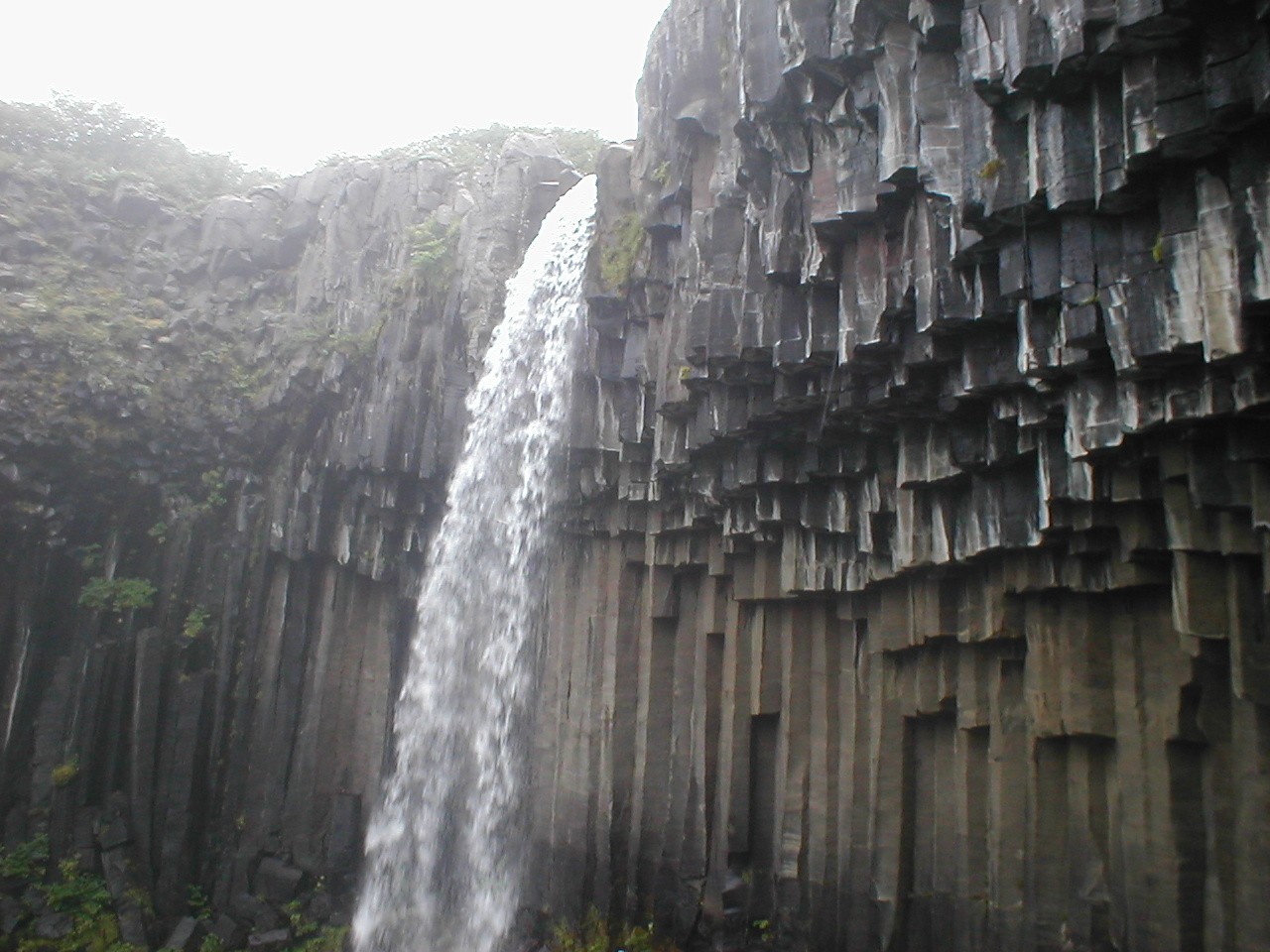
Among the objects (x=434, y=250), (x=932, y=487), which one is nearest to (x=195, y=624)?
(x=434, y=250)

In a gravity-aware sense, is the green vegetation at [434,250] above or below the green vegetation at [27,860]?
above

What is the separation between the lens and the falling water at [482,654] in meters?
14.8

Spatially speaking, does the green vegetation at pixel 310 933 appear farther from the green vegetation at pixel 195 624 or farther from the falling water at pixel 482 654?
the green vegetation at pixel 195 624

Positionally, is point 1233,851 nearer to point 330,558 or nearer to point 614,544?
point 614,544

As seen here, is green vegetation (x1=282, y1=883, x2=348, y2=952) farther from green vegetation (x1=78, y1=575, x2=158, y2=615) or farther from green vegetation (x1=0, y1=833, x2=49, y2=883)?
green vegetation (x1=78, y1=575, x2=158, y2=615)

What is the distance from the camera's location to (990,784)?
8.88 metres

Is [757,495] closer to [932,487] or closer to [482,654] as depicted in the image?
[932,487]

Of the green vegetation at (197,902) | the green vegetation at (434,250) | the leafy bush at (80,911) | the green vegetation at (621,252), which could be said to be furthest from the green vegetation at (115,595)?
the green vegetation at (621,252)

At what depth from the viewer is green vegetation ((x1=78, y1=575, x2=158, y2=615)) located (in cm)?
1755

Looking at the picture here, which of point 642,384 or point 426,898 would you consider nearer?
point 642,384

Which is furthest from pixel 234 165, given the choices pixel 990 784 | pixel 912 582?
pixel 990 784

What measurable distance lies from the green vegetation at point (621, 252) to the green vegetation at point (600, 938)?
826cm

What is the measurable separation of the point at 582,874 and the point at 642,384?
6.64m

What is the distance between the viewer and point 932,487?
9289mm
